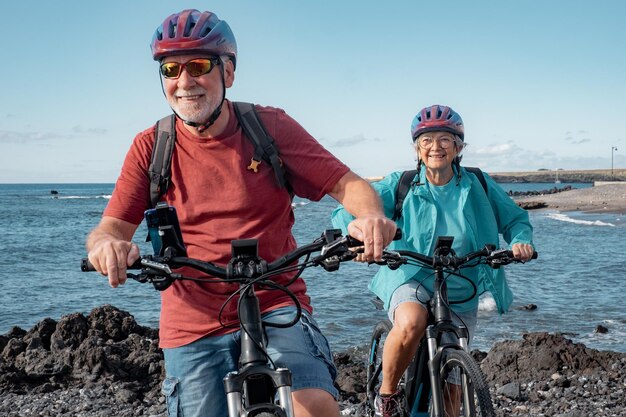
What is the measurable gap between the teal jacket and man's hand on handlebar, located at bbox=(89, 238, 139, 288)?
115 inches

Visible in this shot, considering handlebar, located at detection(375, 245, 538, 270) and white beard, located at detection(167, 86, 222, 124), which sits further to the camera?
handlebar, located at detection(375, 245, 538, 270)

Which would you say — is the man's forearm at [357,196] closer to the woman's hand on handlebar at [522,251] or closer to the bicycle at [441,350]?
the bicycle at [441,350]

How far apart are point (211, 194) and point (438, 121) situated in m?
2.73

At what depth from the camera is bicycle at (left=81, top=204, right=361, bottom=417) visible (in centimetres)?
296

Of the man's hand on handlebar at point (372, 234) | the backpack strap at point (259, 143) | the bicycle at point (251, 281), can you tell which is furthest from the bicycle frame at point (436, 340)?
the bicycle at point (251, 281)

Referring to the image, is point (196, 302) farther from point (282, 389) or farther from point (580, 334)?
point (580, 334)

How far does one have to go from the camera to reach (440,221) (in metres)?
5.66

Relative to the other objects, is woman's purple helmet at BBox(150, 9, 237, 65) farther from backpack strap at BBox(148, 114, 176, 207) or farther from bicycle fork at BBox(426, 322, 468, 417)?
bicycle fork at BBox(426, 322, 468, 417)

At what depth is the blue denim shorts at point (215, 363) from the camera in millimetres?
3242

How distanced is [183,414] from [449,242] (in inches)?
93.6

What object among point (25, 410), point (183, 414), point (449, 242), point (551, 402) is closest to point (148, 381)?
point (25, 410)

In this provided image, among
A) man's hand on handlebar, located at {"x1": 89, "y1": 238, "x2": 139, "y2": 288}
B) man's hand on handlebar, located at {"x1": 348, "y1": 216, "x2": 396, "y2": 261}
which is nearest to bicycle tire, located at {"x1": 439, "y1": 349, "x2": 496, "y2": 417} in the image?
man's hand on handlebar, located at {"x1": 348, "y1": 216, "x2": 396, "y2": 261}

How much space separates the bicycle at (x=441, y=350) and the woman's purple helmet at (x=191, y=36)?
5.77 feet

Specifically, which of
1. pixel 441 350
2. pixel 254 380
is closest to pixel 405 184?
pixel 441 350
